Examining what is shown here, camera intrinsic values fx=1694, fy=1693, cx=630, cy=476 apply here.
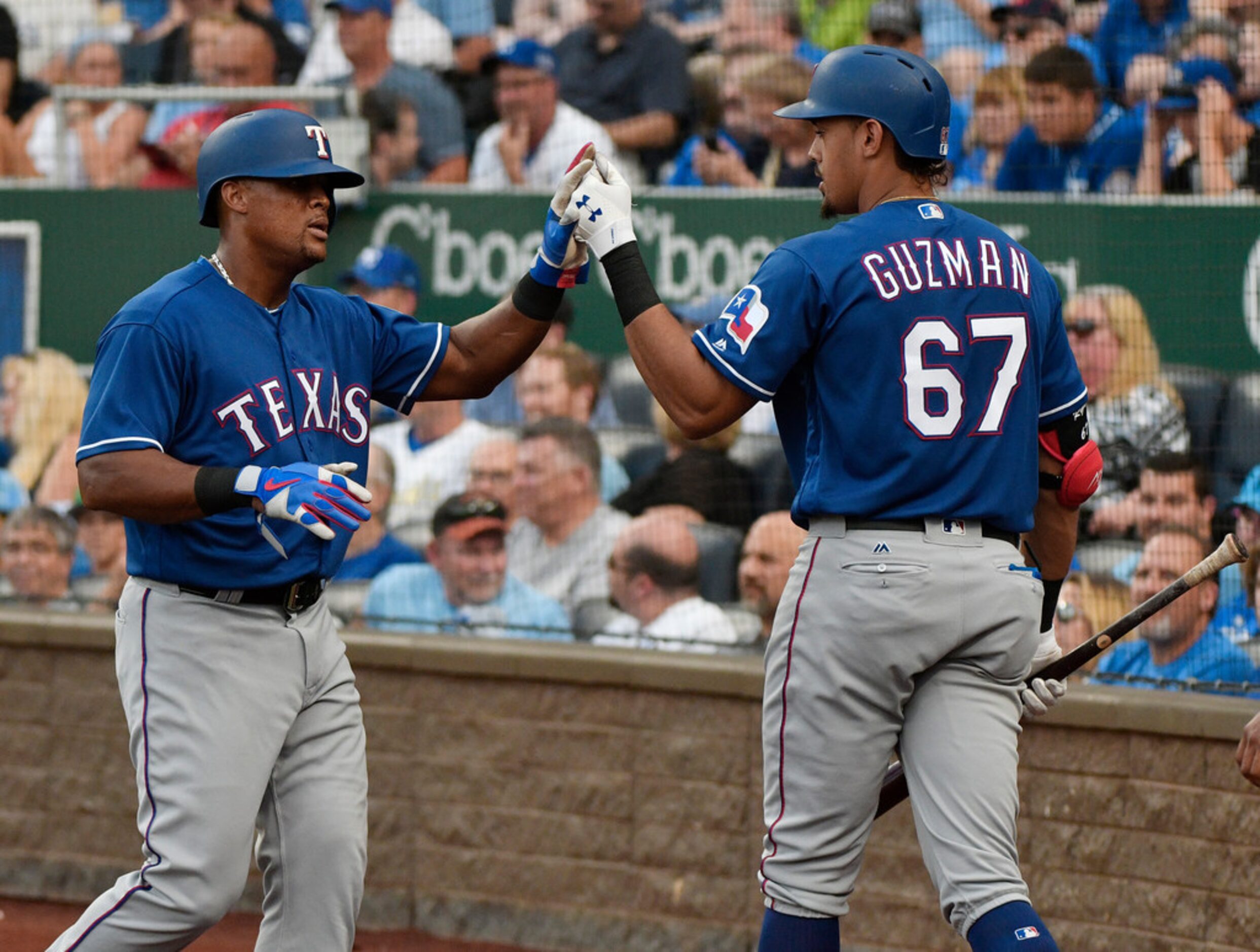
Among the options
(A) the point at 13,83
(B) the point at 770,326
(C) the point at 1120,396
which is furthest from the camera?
(A) the point at 13,83

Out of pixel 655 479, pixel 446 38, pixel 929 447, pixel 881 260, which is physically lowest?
pixel 655 479

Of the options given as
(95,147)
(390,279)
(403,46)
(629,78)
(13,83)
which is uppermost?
(403,46)

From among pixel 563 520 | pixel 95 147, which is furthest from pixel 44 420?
pixel 563 520

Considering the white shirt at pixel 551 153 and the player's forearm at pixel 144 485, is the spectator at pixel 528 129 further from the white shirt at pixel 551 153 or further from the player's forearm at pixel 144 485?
the player's forearm at pixel 144 485

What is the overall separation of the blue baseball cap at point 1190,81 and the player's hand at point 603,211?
2.21 meters

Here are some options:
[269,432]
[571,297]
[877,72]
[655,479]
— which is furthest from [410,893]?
[877,72]

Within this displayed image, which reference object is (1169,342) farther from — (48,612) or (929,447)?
(48,612)

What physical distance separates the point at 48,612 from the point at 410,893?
1.59 m

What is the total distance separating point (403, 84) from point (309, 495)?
12.7 feet

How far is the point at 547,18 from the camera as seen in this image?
7020 millimetres

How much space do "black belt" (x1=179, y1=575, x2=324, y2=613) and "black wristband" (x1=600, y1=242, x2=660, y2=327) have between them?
82 cm

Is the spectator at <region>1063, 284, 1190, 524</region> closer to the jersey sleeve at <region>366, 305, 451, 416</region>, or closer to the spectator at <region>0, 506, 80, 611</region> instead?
the jersey sleeve at <region>366, 305, 451, 416</region>

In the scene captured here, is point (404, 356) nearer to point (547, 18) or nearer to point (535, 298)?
point (535, 298)

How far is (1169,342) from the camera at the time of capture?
15.4 ft
